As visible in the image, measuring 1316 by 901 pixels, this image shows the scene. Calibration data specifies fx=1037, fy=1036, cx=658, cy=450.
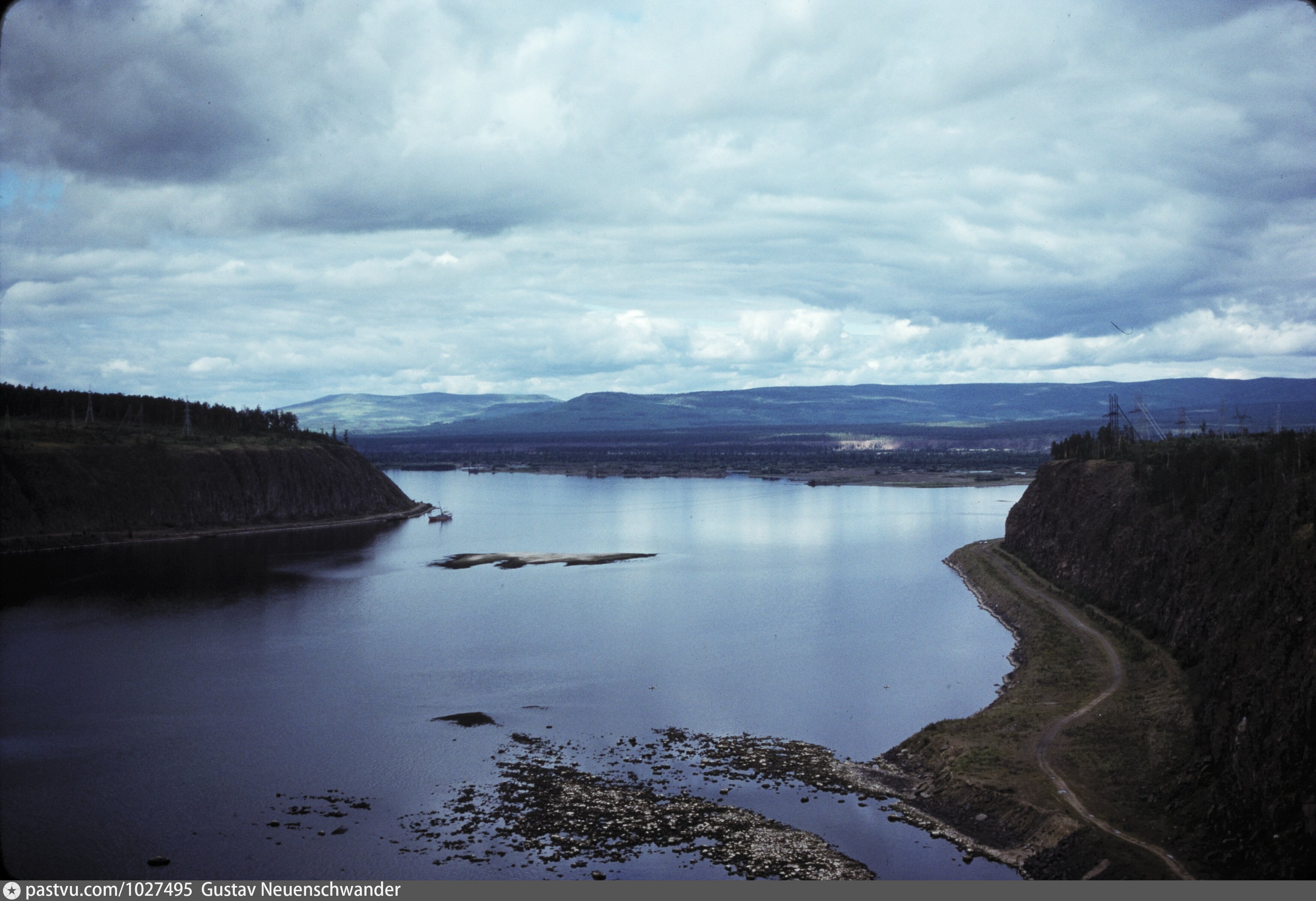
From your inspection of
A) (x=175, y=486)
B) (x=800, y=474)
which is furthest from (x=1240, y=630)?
(x=800, y=474)

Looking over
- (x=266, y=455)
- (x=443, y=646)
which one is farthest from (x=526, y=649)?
(x=266, y=455)

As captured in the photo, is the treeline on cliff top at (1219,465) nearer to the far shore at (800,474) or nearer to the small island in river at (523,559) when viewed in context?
the small island in river at (523,559)

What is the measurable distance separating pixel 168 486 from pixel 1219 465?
6862 cm

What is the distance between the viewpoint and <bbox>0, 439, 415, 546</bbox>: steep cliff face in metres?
65.9

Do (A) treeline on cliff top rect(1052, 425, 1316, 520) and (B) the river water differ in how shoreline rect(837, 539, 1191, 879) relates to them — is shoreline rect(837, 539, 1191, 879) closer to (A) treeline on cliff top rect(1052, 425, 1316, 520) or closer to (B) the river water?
(B) the river water

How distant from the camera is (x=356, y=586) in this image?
56500 mm

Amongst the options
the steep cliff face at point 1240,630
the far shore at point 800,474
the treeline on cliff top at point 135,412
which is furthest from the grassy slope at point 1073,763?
the far shore at point 800,474

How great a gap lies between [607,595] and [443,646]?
45.3 feet

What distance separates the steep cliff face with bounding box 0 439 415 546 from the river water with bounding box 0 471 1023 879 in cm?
473

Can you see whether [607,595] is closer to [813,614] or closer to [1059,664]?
[813,614]

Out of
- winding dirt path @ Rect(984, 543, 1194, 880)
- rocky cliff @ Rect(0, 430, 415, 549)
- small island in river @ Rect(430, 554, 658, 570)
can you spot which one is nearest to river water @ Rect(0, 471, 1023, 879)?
small island in river @ Rect(430, 554, 658, 570)

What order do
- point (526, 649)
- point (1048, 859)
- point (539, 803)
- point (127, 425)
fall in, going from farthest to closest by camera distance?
point (127, 425), point (526, 649), point (539, 803), point (1048, 859)

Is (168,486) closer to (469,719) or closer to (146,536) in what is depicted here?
(146,536)

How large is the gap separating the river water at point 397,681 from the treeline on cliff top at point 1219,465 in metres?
8.94
